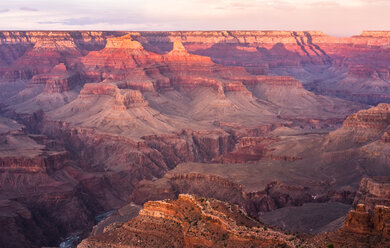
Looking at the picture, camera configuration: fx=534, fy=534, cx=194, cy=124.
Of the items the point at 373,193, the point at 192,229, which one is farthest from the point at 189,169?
the point at 192,229

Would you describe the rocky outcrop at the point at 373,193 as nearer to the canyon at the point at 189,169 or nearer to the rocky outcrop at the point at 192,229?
the canyon at the point at 189,169

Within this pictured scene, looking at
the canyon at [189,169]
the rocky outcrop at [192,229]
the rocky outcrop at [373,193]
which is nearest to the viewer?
the rocky outcrop at [192,229]

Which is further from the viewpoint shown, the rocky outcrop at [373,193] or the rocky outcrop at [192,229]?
the rocky outcrop at [373,193]

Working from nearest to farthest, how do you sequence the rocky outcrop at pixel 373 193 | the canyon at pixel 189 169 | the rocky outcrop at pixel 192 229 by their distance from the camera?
1. the rocky outcrop at pixel 192 229
2. the canyon at pixel 189 169
3. the rocky outcrop at pixel 373 193

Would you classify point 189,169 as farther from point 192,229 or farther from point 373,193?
point 192,229

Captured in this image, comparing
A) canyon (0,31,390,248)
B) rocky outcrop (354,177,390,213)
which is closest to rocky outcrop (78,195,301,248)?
canyon (0,31,390,248)

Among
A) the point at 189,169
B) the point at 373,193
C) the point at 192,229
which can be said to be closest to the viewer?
the point at 192,229

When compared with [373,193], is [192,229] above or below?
above

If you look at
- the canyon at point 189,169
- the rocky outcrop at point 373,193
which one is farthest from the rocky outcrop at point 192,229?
the rocky outcrop at point 373,193
